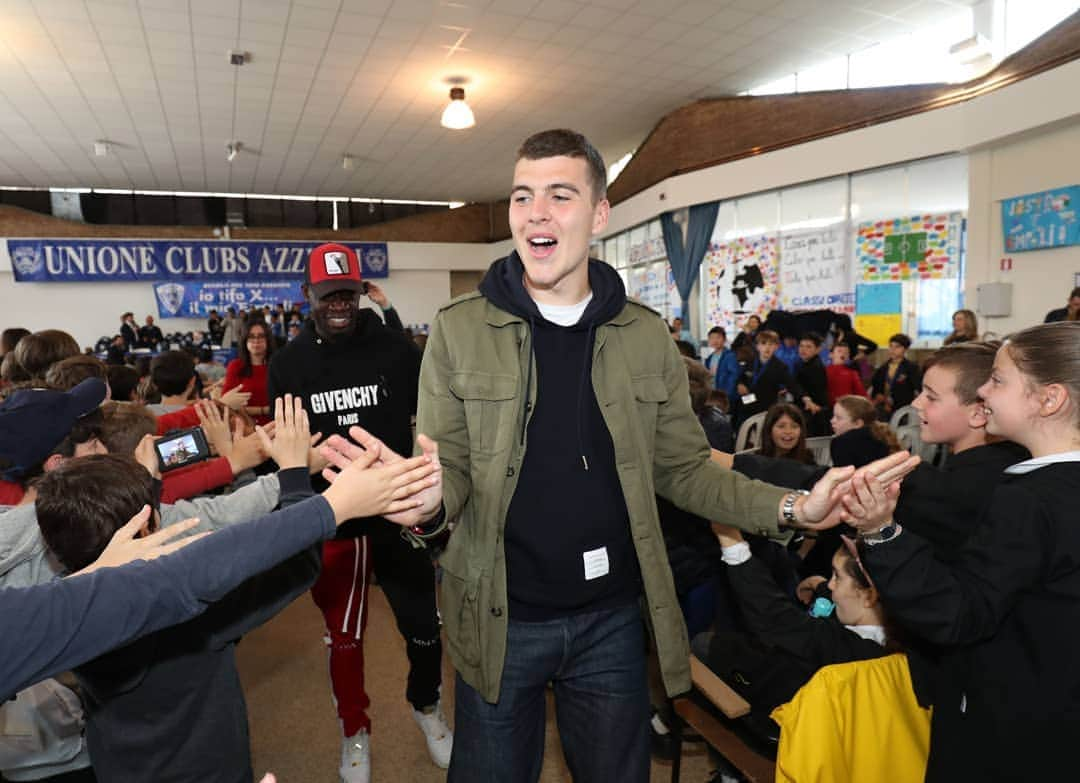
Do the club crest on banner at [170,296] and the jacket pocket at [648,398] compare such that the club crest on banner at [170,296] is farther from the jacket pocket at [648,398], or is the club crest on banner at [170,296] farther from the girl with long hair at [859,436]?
the jacket pocket at [648,398]

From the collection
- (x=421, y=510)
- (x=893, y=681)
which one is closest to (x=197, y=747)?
(x=421, y=510)

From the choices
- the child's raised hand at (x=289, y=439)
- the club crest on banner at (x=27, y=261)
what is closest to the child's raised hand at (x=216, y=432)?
the child's raised hand at (x=289, y=439)

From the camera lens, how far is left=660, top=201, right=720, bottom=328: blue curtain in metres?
9.88

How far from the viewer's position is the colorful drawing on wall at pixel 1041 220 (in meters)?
5.82

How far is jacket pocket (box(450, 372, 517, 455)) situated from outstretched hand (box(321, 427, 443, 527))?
0.54ft

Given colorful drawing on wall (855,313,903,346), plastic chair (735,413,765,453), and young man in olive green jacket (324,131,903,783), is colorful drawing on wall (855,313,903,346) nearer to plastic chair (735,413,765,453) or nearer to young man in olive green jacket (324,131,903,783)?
plastic chair (735,413,765,453)

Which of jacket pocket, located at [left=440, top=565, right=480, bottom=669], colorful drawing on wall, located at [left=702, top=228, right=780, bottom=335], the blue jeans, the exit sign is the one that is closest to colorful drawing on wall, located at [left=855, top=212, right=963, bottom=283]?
the exit sign

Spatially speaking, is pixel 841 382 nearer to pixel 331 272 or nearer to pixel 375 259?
pixel 331 272

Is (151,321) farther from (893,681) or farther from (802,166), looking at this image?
(893,681)

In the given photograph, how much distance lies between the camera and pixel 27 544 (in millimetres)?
1665

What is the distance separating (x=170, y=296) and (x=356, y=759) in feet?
50.3

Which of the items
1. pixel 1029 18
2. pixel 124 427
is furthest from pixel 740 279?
pixel 124 427

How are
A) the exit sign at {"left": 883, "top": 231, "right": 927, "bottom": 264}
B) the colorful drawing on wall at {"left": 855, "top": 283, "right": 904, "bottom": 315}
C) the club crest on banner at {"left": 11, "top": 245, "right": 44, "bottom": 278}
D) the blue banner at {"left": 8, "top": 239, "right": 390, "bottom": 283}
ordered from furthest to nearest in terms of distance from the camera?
the blue banner at {"left": 8, "top": 239, "right": 390, "bottom": 283} → the club crest on banner at {"left": 11, "top": 245, "right": 44, "bottom": 278} → the colorful drawing on wall at {"left": 855, "top": 283, "right": 904, "bottom": 315} → the exit sign at {"left": 883, "top": 231, "right": 927, "bottom": 264}

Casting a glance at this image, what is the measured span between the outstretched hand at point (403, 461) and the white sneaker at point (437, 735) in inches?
64.6
